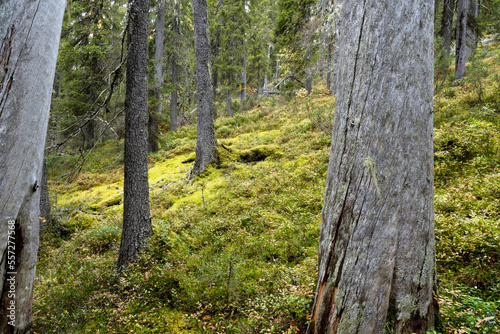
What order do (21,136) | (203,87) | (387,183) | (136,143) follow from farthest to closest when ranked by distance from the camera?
(203,87), (136,143), (387,183), (21,136)

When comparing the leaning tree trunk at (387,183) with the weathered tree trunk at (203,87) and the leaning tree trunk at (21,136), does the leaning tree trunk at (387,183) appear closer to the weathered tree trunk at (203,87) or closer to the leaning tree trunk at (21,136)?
the leaning tree trunk at (21,136)

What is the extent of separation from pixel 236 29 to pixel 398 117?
→ 65.6 feet

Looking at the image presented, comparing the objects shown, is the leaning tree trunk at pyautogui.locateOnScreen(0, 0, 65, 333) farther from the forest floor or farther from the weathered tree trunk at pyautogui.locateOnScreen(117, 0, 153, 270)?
the weathered tree trunk at pyautogui.locateOnScreen(117, 0, 153, 270)

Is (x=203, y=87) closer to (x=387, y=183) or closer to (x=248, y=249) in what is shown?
(x=248, y=249)

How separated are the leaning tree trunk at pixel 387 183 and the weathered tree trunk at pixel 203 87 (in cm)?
716

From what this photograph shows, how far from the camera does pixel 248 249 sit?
461 centimetres

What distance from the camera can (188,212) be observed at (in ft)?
21.6

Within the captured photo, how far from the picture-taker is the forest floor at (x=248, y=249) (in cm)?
295

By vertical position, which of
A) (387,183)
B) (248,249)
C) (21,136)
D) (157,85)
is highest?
(157,85)

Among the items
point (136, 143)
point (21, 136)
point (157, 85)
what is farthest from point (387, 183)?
point (157, 85)

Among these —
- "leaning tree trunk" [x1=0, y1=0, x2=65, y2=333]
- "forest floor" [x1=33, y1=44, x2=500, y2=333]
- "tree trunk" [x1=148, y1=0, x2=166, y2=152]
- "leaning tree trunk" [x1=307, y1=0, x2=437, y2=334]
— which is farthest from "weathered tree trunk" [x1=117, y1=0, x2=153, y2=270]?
"tree trunk" [x1=148, y1=0, x2=166, y2=152]

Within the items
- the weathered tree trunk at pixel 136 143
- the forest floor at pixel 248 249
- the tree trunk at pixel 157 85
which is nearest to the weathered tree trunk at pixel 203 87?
the forest floor at pixel 248 249

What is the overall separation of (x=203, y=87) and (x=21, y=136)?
782 cm

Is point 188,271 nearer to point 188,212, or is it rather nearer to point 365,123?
point 188,212
